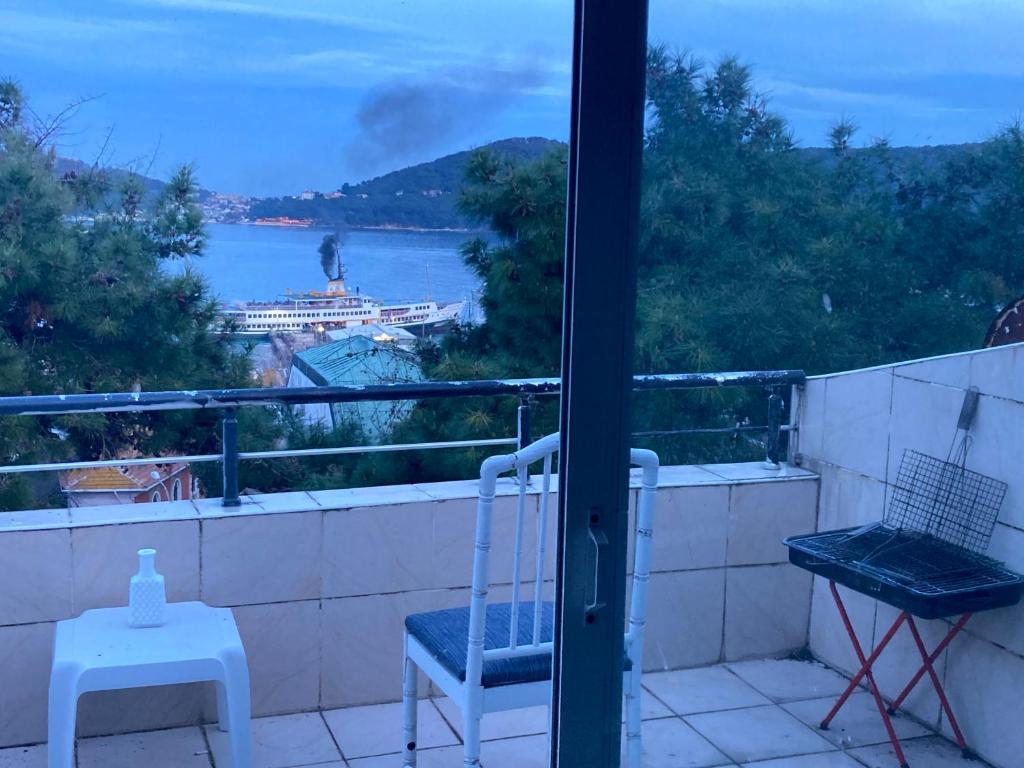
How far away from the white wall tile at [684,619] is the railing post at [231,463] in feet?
4.67

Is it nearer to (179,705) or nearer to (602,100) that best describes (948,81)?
(602,100)

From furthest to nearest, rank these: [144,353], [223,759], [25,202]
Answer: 1. [144,353]
2. [25,202]
3. [223,759]

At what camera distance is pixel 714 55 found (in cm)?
152

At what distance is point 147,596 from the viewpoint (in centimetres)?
249

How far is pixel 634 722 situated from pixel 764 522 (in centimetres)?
37

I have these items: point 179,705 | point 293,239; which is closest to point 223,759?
point 179,705

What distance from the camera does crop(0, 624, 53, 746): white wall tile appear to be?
103 inches

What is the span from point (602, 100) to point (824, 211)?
13.5 inches

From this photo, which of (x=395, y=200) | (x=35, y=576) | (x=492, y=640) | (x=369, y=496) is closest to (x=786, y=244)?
(x=395, y=200)

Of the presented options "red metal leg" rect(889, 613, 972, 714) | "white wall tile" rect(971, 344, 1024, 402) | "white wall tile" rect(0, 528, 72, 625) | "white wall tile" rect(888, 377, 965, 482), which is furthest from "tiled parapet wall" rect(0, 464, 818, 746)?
"white wall tile" rect(971, 344, 1024, 402)

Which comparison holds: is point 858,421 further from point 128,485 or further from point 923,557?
point 128,485

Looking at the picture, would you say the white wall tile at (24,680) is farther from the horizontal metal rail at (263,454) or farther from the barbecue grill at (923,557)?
the barbecue grill at (923,557)

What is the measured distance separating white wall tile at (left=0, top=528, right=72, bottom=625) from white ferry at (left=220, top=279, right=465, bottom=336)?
78cm

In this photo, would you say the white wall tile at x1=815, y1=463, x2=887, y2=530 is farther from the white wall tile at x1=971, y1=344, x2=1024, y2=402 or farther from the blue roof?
the blue roof
